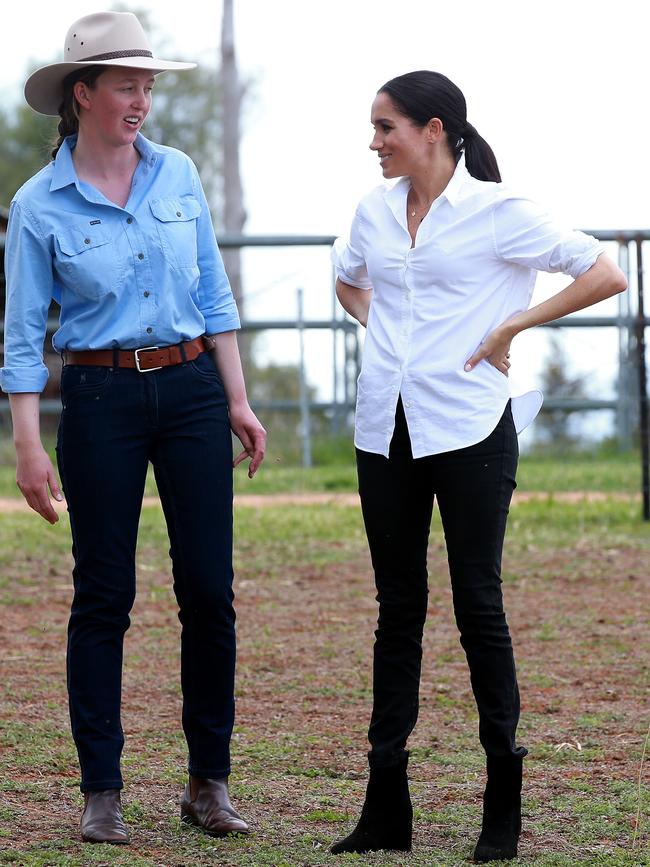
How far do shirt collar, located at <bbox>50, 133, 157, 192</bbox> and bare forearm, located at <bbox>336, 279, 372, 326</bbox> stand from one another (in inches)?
23.1

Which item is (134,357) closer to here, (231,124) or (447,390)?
(447,390)

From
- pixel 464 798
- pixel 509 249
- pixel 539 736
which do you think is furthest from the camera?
pixel 539 736

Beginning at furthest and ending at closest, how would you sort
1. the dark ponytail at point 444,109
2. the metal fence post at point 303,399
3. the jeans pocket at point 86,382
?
1. the metal fence post at point 303,399
2. the jeans pocket at point 86,382
3. the dark ponytail at point 444,109

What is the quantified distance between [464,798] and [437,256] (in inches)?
59.8

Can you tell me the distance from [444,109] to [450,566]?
1.07 metres

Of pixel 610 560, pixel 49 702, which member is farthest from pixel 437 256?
pixel 610 560

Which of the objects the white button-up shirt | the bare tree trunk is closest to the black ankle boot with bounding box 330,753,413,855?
the white button-up shirt

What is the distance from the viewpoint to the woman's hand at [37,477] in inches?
133

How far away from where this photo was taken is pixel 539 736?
4449mm

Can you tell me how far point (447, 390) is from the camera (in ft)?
10.5

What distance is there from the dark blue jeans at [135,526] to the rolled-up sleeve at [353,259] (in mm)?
423

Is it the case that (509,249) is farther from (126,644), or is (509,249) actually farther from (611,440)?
(611,440)

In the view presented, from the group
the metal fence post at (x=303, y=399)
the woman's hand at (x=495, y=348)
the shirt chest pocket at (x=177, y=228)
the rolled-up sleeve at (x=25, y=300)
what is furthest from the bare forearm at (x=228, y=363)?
the metal fence post at (x=303, y=399)

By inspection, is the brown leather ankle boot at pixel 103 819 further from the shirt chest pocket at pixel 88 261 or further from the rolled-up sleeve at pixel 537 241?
the rolled-up sleeve at pixel 537 241
